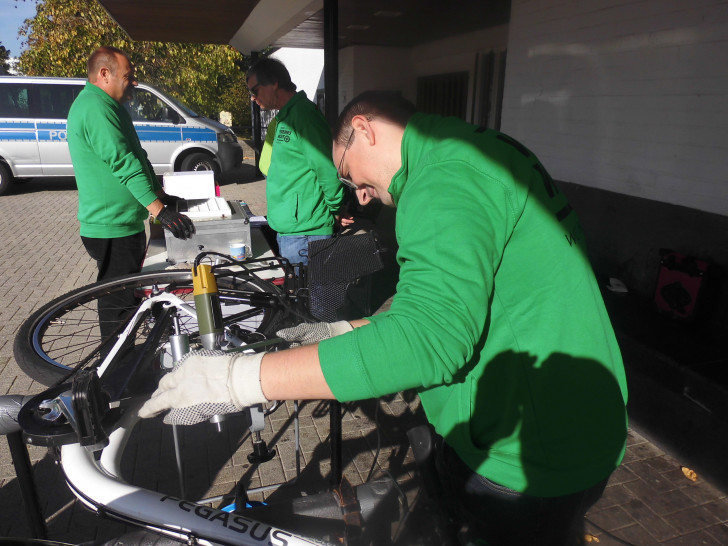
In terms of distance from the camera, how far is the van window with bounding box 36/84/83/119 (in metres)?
10.6

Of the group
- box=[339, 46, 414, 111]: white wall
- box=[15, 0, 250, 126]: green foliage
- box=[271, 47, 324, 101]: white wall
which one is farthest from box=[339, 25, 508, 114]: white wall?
box=[15, 0, 250, 126]: green foliage

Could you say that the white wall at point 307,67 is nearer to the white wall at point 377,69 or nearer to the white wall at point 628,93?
the white wall at point 377,69

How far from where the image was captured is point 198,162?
39.8 ft

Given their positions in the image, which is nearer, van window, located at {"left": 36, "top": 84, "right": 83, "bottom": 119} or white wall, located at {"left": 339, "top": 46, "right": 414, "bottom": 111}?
van window, located at {"left": 36, "top": 84, "right": 83, "bottom": 119}

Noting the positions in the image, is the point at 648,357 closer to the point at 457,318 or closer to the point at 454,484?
the point at 454,484

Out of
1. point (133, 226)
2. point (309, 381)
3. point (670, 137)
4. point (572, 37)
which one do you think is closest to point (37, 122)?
point (133, 226)

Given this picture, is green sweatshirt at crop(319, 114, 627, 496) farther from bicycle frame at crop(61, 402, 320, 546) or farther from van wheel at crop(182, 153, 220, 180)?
van wheel at crop(182, 153, 220, 180)

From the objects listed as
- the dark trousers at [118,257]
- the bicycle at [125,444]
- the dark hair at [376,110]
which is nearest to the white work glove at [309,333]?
the bicycle at [125,444]

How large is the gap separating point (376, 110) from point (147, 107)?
38.8ft

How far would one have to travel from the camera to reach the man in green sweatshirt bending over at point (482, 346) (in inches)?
39.7

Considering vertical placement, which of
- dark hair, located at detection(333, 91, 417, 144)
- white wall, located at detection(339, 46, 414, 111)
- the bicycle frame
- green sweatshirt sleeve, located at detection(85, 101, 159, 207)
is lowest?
the bicycle frame

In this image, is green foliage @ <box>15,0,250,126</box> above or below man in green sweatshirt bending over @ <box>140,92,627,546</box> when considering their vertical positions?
above

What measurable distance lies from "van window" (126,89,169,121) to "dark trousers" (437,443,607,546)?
A: 38.9 feet

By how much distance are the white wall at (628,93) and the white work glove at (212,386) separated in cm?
368
